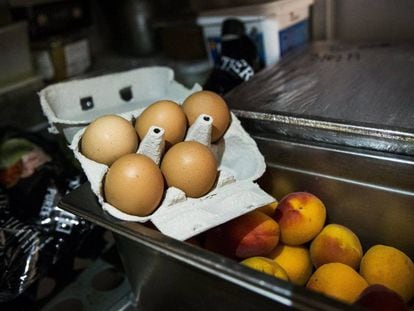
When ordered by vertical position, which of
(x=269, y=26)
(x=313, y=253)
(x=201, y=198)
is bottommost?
(x=313, y=253)

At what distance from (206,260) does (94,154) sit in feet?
0.92

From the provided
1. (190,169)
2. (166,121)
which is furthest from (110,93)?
(190,169)

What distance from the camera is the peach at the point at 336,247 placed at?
2.36ft

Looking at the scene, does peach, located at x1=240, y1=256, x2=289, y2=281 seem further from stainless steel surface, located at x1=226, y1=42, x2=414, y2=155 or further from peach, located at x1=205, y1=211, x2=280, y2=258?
stainless steel surface, located at x1=226, y1=42, x2=414, y2=155

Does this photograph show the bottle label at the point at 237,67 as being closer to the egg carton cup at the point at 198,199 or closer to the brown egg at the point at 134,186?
the egg carton cup at the point at 198,199

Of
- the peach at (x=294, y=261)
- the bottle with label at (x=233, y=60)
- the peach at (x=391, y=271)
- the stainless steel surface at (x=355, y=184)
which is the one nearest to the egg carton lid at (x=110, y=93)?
the bottle with label at (x=233, y=60)

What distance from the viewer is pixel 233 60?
1.10 meters

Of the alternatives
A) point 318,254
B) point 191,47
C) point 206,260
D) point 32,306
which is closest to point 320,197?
point 318,254

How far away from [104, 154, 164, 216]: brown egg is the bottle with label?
0.48 metres

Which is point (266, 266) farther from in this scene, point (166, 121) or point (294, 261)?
point (166, 121)

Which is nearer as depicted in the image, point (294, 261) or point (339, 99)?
point (294, 261)

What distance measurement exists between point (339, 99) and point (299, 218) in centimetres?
29

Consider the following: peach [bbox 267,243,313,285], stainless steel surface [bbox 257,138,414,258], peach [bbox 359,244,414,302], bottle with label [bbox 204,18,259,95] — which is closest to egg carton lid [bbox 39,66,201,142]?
bottle with label [bbox 204,18,259,95]

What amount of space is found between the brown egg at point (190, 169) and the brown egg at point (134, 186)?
33mm
